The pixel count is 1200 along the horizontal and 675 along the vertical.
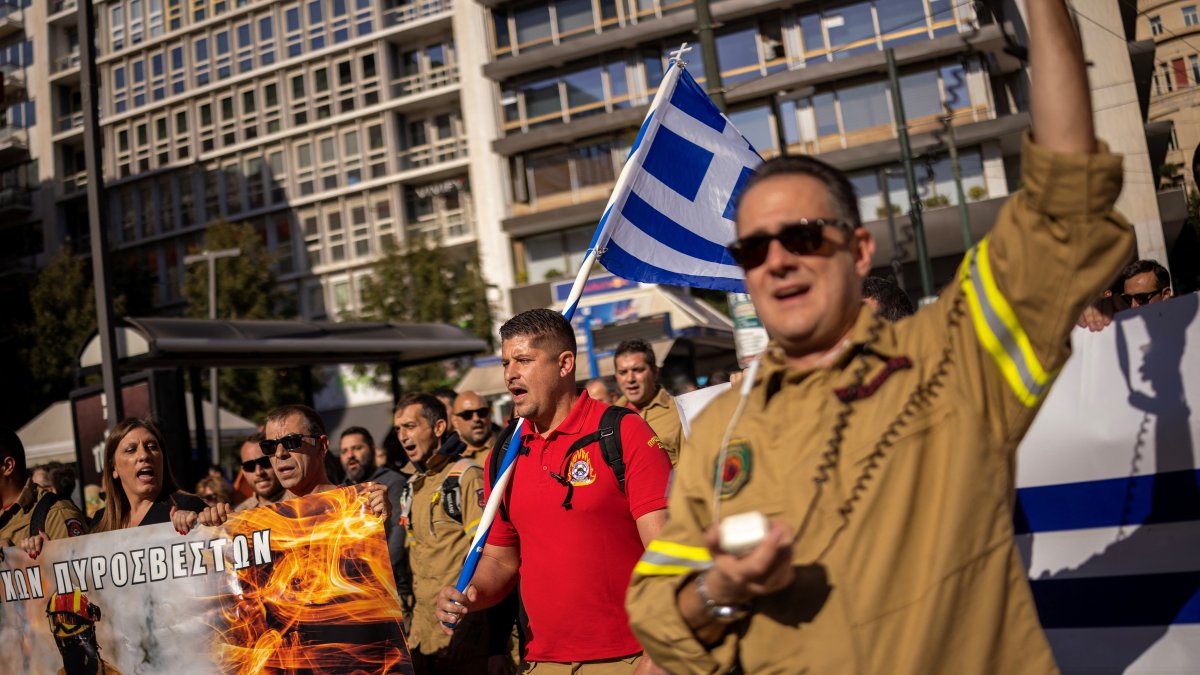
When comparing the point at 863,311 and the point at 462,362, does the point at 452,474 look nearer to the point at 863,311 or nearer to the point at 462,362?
the point at 863,311

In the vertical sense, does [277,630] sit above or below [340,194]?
below

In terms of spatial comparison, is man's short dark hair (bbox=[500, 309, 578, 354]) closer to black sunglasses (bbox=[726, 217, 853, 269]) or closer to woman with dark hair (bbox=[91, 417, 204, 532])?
A: woman with dark hair (bbox=[91, 417, 204, 532])

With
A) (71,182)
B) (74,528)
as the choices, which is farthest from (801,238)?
(71,182)

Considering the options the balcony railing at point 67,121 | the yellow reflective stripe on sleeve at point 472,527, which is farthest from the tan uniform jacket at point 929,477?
the balcony railing at point 67,121

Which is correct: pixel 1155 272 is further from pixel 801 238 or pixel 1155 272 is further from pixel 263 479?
pixel 263 479

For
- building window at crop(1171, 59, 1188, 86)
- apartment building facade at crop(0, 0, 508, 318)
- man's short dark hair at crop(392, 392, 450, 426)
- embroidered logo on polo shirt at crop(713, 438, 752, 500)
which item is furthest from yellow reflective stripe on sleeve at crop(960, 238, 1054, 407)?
apartment building facade at crop(0, 0, 508, 318)

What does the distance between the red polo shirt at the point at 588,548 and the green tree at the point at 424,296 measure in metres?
31.9

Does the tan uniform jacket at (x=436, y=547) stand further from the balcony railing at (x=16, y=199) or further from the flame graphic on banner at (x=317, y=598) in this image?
the balcony railing at (x=16, y=199)

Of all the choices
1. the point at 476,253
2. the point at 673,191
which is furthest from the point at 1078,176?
the point at 476,253

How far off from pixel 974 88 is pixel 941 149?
2238mm

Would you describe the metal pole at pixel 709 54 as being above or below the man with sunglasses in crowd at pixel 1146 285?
above

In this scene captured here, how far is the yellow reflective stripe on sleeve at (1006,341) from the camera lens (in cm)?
194

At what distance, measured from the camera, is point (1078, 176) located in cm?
180

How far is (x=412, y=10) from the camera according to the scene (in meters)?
45.1
